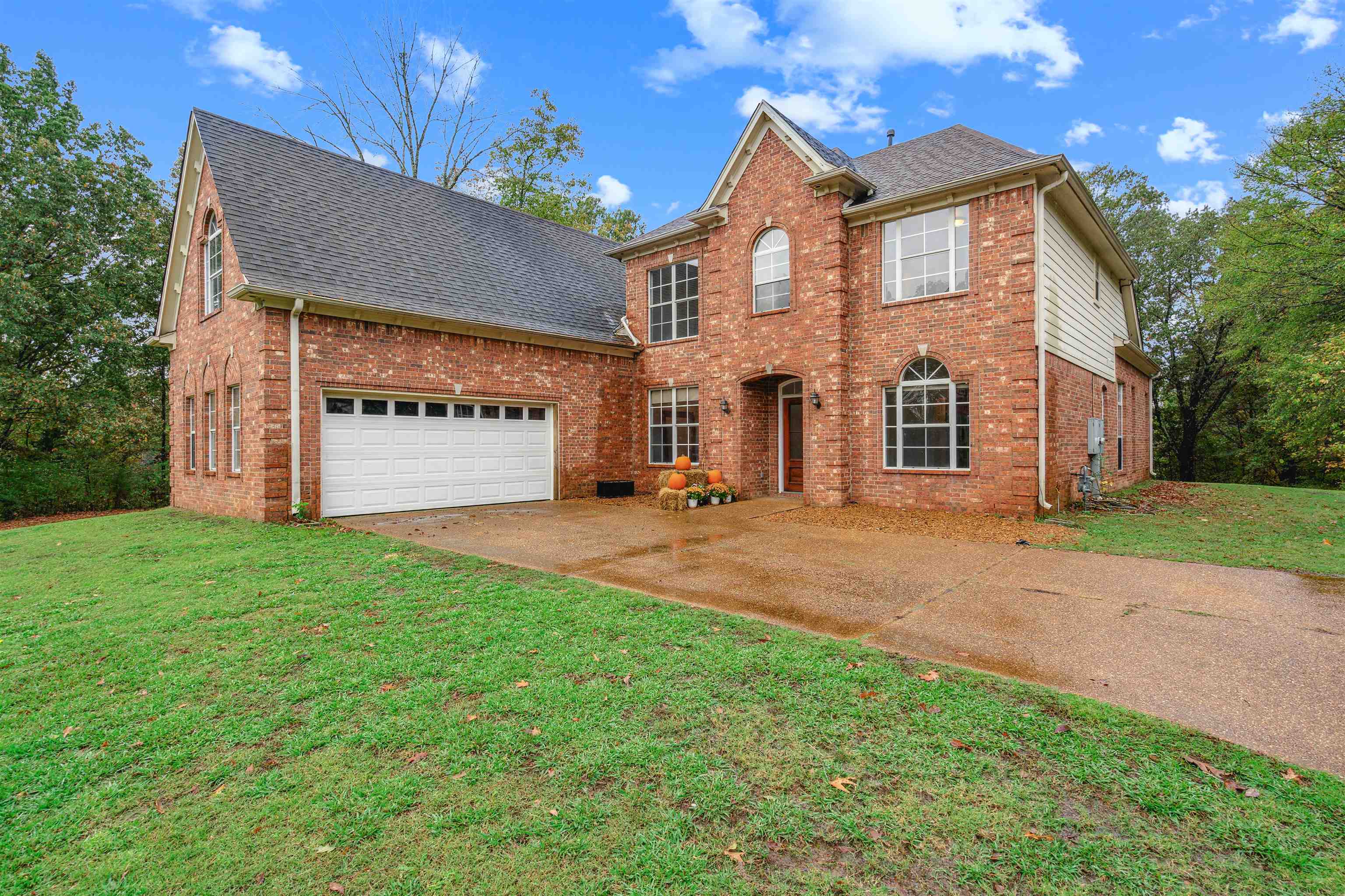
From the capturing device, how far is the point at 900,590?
18.4 ft

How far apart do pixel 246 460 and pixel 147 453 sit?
14.3 m

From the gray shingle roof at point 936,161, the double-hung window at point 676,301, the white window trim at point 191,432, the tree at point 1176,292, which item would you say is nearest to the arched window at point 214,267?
the white window trim at point 191,432

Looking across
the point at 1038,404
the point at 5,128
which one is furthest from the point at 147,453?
the point at 1038,404

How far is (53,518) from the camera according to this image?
1692 cm

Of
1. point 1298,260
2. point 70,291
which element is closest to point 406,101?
point 70,291

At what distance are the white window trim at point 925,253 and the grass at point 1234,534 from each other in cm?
435

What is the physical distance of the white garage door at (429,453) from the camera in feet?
35.4

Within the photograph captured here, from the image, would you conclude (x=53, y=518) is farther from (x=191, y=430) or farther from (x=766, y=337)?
(x=766, y=337)

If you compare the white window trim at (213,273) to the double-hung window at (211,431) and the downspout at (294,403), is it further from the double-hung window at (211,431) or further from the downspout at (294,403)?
the downspout at (294,403)

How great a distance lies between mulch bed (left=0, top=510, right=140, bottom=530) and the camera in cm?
1573

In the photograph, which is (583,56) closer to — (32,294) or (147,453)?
(32,294)

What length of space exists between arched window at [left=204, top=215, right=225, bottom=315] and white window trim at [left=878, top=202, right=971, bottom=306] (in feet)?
40.7

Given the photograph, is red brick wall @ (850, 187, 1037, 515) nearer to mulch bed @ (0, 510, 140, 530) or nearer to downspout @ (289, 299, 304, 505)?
downspout @ (289, 299, 304, 505)

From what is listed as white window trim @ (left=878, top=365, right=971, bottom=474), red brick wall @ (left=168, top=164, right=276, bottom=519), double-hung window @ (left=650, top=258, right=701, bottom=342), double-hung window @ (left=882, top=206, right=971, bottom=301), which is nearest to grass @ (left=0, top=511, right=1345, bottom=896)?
red brick wall @ (left=168, top=164, right=276, bottom=519)
